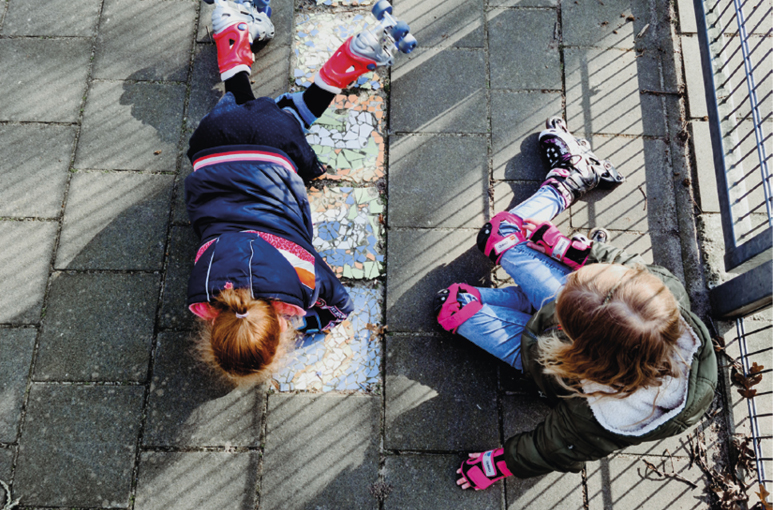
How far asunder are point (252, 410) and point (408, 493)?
95 cm

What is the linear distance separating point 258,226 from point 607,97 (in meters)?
2.39

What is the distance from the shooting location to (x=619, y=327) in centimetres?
192

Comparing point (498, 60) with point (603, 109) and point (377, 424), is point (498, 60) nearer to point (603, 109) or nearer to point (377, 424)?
point (603, 109)

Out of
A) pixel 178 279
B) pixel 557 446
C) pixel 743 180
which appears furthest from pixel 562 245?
pixel 178 279

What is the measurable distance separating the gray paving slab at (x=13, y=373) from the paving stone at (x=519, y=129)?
9.52 feet

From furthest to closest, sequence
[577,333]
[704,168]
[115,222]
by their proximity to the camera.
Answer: [704,168], [115,222], [577,333]

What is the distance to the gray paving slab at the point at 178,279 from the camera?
10.1 ft

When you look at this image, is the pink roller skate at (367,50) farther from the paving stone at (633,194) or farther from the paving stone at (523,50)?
the paving stone at (633,194)

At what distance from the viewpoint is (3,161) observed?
3367 millimetres

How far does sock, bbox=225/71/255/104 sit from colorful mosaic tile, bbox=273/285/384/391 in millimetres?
1362

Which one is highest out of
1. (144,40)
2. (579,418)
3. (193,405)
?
(144,40)

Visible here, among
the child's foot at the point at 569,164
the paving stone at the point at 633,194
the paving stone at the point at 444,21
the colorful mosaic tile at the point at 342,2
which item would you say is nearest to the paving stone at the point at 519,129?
the child's foot at the point at 569,164

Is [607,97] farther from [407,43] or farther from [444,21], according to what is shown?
[407,43]

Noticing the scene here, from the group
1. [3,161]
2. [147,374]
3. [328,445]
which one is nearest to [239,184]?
[147,374]
